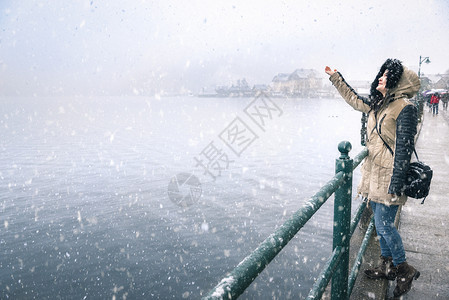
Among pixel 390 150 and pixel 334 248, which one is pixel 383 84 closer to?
pixel 390 150

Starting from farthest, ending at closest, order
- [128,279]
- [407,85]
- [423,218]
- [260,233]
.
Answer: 1. [260,233]
2. [128,279]
3. [423,218]
4. [407,85]

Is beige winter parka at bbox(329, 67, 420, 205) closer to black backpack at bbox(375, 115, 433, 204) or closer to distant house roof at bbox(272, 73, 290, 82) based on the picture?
black backpack at bbox(375, 115, 433, 204)

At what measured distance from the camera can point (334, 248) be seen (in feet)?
7.58

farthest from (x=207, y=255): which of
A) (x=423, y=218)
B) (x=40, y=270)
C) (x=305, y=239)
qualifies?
(x=423, y=218)

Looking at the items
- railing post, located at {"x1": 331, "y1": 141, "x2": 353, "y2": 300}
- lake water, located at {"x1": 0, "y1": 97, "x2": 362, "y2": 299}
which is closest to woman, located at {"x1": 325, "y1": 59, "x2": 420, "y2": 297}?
railing post, located at {"x1": 331, "y1": 141, "x2": 353, "y2": 300}

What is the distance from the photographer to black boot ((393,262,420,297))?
117 inches

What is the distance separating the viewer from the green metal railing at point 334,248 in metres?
1.00

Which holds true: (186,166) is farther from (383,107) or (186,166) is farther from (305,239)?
(383,107)

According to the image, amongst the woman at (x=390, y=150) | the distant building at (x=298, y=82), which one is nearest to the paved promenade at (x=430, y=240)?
the woman at (x=390, y=150)

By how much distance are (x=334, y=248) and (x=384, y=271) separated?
3.99ft

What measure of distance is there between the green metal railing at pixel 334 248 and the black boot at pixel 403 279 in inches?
15.0

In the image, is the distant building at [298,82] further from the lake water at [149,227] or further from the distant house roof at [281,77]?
the lake water at [149,227]

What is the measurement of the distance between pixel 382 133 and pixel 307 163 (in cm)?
1783

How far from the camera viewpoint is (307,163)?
20172mm
